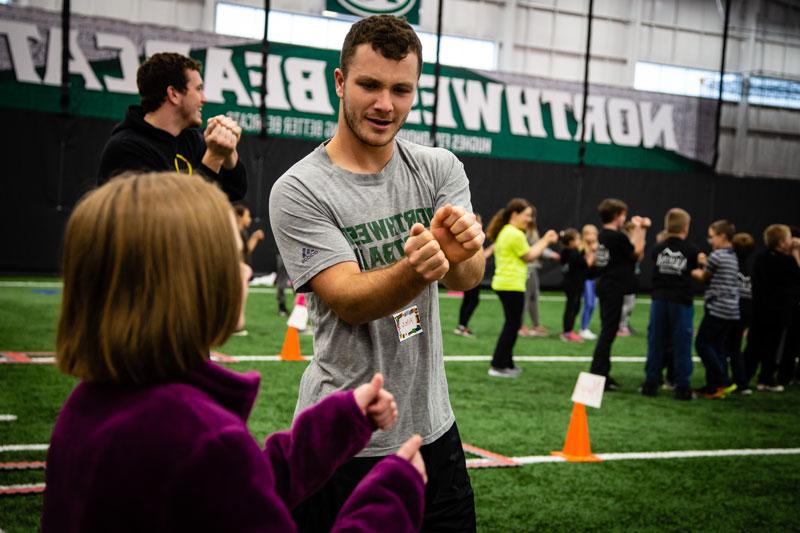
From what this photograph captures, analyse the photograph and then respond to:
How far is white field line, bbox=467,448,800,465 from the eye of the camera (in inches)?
273

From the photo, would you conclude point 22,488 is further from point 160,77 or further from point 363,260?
point 363,260

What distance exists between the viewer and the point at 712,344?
10227 mm

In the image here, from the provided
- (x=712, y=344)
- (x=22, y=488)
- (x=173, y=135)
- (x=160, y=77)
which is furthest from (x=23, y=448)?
(x=712, y=344)

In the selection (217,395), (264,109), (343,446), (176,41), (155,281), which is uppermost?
(176,41)

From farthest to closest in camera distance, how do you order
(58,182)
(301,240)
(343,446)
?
(58,182) < (301,240) < (343,446)

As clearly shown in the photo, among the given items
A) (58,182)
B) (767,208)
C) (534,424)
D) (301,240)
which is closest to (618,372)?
(534,424)

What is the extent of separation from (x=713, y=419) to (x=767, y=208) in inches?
722

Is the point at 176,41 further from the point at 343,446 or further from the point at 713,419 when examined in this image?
the point at 343,446

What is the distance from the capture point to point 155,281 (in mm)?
1603

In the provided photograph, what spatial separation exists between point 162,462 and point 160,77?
145 inches

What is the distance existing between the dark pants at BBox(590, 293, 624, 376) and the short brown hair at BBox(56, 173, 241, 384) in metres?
8.47

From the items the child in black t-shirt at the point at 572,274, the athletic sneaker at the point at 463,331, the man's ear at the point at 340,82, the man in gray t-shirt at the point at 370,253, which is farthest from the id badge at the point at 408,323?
the child in black t-shirt at the point at 572,274

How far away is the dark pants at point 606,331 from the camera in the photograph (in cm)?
978

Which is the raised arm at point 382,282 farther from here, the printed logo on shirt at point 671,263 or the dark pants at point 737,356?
the dark pants at point 737,356
